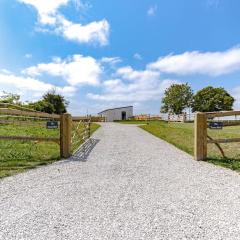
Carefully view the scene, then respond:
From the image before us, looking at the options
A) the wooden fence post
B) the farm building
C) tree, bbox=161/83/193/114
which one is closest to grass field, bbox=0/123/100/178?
the wooden fence post

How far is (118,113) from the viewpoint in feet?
217

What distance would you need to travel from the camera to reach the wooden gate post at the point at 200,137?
30.3 ft

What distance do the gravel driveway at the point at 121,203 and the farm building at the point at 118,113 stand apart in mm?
56426

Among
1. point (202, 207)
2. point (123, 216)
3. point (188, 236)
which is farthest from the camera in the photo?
point (202, 207)

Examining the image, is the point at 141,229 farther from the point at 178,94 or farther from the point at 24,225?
the point at 178,94

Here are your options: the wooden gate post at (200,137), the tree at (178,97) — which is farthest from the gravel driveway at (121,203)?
the tree at (178,97)

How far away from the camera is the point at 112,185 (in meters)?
6.02

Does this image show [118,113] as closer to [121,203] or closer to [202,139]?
[202,139]

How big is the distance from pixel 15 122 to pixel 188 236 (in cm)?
684

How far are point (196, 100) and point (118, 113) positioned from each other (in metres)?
21.2

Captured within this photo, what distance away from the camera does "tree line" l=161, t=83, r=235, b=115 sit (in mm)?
71312

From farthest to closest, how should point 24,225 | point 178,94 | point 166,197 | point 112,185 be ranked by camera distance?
point 178,94 → point 112,185 → point 166,197 → point 24,225

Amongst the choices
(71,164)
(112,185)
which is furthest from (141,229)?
(71,164)

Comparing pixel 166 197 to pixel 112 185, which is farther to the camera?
pixel 112 185
